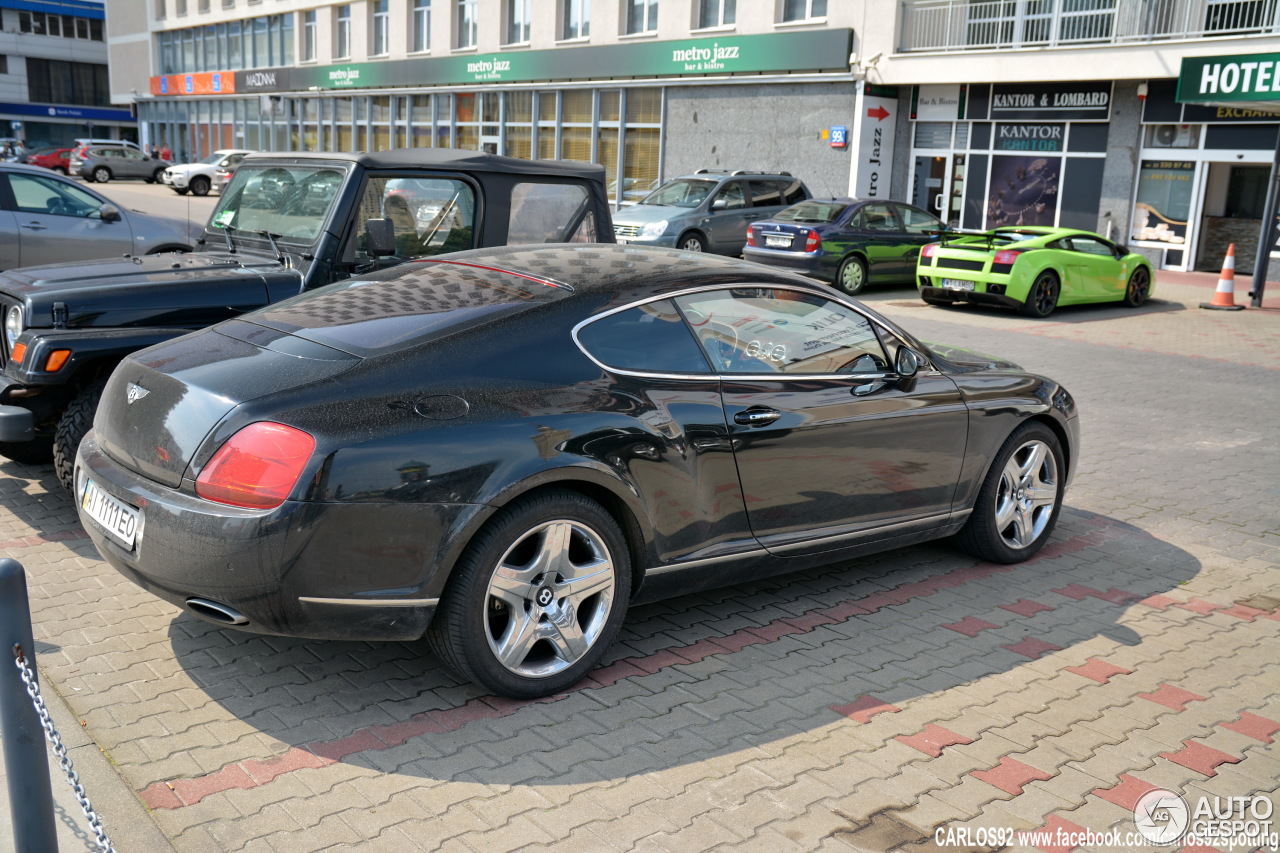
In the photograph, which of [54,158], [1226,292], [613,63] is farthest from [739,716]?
[54,158]

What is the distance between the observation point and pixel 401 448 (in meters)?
3.54

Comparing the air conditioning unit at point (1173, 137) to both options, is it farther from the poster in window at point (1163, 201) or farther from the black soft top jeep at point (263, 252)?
the black soft top jeep at point (263, 252)

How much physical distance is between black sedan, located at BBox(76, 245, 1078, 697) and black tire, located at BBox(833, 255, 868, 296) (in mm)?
13013

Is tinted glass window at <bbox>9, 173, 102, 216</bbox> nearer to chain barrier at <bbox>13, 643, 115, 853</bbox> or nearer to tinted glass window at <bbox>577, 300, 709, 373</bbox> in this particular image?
tinted glass window at <bbox>577, 300, 709, 373</bbox>

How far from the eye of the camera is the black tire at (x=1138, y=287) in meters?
17.9

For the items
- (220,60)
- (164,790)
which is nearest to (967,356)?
(164,790)

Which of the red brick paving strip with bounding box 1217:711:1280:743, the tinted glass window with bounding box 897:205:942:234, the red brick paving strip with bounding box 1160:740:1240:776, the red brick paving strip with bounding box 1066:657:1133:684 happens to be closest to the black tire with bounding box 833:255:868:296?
the tinted glass window with bounding box 897:205:942:234

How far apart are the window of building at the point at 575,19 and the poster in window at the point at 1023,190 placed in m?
14.0

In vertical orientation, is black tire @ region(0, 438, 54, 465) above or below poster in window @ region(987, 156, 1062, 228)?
below

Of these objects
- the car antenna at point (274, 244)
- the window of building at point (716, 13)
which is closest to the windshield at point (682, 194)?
the window of building at point (716, 13)

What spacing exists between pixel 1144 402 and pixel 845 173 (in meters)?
16.9

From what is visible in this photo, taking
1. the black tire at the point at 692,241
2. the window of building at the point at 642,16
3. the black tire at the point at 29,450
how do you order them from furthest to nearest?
the window of building at the point at 642,16 → the black tire at the point at 692,241 → the black tire at the point at 29,450

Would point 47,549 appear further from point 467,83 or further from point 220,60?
point 220,60

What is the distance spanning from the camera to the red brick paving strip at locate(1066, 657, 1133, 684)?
439 centimetres
